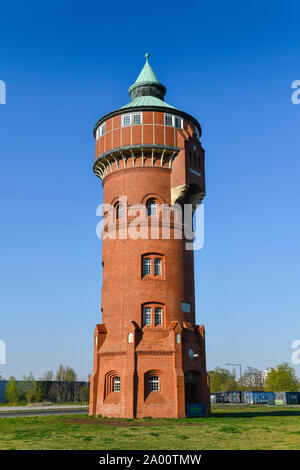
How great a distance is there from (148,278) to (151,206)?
228 inches

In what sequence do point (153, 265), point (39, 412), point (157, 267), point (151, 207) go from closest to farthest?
point (153, 265), point (157, 267), point (151, 207), point (39, 412)

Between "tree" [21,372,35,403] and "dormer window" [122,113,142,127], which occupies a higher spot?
"dormer window" [122,113,142,127]

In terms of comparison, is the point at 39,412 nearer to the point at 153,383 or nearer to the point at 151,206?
the point at 153,383

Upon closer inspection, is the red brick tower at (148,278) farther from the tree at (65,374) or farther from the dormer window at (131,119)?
the tree at (65,374)

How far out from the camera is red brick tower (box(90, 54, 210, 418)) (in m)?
31.8

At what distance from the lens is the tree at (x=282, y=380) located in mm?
88625

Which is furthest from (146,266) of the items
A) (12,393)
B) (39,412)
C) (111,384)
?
(12,393)

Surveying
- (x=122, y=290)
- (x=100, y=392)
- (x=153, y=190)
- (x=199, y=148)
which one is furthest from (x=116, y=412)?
(x=199, y=148)

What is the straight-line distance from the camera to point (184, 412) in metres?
31.3

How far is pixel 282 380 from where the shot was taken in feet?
293

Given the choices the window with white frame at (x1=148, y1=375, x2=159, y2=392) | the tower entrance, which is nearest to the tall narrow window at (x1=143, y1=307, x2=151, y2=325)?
the window with white frame at (x1=148, y1=375, x2=159, y2=392)

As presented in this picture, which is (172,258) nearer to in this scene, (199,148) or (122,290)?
(122,290)

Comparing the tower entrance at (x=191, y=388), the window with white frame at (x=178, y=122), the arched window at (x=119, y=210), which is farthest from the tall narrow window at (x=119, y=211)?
the tower entrance at (x=191, y=388)

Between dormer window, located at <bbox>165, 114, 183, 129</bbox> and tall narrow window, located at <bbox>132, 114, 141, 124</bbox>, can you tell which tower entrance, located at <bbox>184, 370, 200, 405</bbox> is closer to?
dormer window, located at <bbox>165, 114, 183, 129</bbox>
